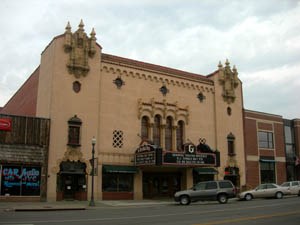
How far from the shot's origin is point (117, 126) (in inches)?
1324

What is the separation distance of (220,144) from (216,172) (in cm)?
340

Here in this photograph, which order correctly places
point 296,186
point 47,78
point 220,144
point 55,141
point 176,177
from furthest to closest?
1. point 220,144
2. point 176,177
3. point 296,186
4. point 47,78
5. point 55,141

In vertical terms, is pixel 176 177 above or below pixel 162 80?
below

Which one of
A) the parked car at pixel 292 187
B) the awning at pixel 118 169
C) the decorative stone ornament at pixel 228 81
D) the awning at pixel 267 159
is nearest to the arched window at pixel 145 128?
the awning at pixel 118 169

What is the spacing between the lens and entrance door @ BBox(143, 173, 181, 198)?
117 feet

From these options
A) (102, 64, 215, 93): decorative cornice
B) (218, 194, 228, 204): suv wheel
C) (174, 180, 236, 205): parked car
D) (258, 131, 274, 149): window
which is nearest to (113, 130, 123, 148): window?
(102, 64, 215, 93): decorative cornice

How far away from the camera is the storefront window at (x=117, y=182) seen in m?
32.3

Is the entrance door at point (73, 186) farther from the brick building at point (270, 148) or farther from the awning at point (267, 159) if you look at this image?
the awning at point (267, 159)

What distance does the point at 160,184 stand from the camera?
36.6 meters

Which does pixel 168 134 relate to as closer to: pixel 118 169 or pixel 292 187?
pixel 118 169

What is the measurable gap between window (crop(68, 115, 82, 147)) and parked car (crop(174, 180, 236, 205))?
31.0 feet

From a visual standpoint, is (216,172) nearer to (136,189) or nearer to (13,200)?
(136,189)

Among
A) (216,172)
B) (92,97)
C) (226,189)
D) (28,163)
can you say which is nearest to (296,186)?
(216,172)

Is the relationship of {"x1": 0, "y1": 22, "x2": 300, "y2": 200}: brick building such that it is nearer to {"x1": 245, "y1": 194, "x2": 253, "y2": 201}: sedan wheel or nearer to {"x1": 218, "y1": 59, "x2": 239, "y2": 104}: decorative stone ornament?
{"x1": 218, "y1": 59, "x2": 239, "y2": 104}: decorative stone ornament
